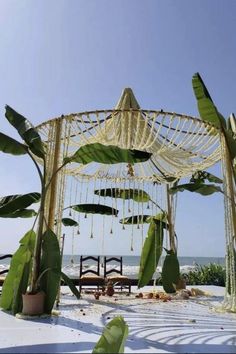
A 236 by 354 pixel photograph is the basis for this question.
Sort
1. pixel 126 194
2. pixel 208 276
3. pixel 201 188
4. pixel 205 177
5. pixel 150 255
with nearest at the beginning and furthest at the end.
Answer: pixel 201 188 → pixel 150 255 → pixel 205 177 → pixel 126 194 → pixel 208 276

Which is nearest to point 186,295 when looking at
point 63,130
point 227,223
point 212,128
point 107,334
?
point 227,223

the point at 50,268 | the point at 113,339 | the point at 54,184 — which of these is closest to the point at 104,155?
the point at 54,184

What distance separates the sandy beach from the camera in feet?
9.75

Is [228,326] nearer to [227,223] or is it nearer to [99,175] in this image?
[227,223]

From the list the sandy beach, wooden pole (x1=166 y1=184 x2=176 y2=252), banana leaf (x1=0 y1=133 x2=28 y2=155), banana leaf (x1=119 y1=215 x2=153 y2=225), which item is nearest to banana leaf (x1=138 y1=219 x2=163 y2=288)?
wooden pole (x1=166 y1=184 x2=176 y2=252)

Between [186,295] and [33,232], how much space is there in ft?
10.2

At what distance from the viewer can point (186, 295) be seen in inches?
249

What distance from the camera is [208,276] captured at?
9844 millimetres

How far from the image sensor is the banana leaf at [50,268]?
14.2ft

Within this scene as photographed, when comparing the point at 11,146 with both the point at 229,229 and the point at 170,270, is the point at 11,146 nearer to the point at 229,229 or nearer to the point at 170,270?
the point at 229,229

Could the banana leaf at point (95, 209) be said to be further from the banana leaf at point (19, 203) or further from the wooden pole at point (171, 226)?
the banana leaf at point (19, 203)

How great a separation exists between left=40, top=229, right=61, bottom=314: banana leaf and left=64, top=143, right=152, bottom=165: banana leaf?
3.33ft

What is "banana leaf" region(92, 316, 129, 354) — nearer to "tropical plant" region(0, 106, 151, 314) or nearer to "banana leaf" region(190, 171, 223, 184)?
"tropical plant" region(0, 106, 151, 314)

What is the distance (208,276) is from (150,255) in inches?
163
